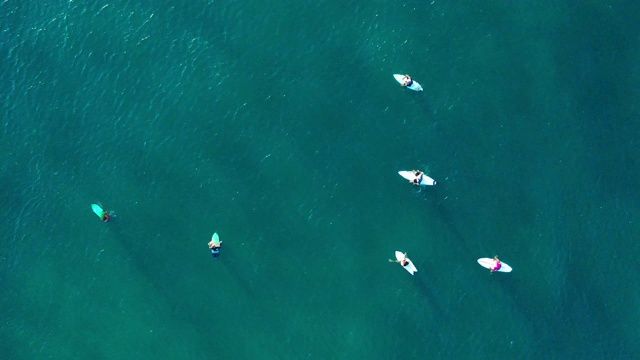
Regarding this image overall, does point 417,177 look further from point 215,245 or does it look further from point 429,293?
A: point 215,245

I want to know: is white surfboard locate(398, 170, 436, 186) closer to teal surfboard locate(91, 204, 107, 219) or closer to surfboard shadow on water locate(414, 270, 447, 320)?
surfboard shadow on water locate(414, 270, 447, 320)

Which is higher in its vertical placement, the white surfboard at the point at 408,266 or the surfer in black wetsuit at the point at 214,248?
the white surfboard at the point at 408,266

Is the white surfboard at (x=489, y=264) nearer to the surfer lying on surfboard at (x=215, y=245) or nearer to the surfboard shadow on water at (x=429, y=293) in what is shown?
the surfboard shadow on water at (x=429, y=293)

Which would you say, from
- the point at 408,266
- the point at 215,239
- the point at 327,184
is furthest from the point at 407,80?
the point at 215,239

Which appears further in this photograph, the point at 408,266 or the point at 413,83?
the point at 413,83

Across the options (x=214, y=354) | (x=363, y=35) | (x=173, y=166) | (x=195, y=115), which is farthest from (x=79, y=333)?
(x=363, y=35)

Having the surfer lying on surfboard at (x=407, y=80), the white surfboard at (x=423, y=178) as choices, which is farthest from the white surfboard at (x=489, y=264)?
the surfer lying on surfboard at (x=407, y=80)

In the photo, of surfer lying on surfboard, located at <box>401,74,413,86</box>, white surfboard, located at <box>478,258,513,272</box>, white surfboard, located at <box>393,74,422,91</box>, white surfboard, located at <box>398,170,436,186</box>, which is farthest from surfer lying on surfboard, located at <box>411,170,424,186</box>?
white surfboard, located at <box>478,258,513,272</box>

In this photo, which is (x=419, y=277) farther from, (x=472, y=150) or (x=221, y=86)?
(x=221, y=86)
